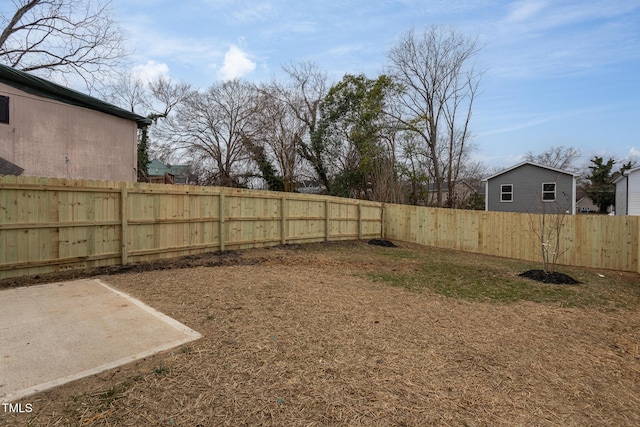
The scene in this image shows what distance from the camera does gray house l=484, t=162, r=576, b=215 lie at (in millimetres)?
18938

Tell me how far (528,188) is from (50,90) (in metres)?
22.7

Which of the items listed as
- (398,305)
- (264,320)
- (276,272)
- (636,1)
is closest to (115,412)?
(264,320)

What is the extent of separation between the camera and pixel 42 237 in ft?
17.2

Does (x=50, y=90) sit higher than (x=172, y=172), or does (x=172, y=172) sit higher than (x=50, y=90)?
(x=172, y=172)

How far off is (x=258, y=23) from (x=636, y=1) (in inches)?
381

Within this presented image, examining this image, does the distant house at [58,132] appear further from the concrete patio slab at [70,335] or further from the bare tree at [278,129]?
the bare tree at [278,129]

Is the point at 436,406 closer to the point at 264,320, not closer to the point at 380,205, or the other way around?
the point at 264,320

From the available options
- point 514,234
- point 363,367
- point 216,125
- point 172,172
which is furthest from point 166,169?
point 363,367

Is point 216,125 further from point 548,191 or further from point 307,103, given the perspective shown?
point 548,191

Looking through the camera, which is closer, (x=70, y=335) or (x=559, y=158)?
(x=70, y=335)

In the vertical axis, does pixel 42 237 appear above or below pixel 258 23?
below

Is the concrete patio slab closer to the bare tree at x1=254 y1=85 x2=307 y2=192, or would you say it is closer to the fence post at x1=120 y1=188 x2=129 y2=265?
the fence post at x1=120 y1=188 x2=129 y2=265

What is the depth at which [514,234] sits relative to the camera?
35.0 ft

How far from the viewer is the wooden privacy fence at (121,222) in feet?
16.6
